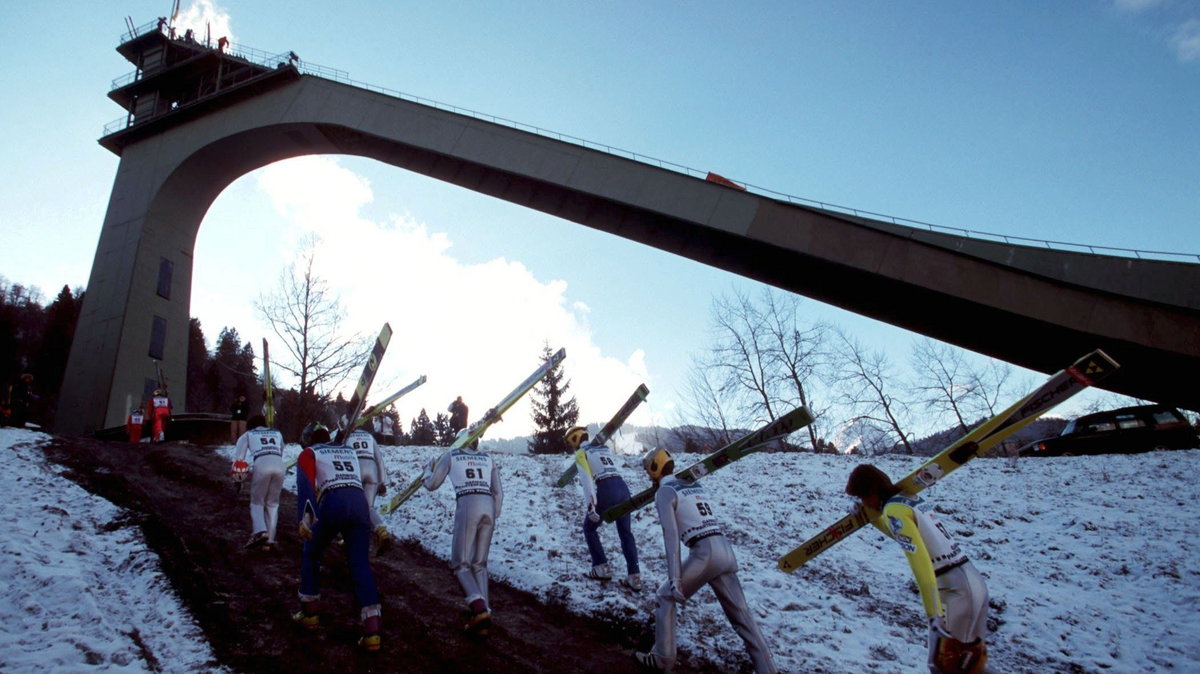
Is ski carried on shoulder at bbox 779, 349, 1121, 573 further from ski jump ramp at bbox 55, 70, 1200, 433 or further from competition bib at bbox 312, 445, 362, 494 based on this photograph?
ski jump ramp at bbox 55, 70, 1200, 433

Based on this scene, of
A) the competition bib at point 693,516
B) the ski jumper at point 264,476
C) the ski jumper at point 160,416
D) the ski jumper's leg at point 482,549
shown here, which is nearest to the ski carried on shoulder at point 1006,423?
the competition bib at point 693,516

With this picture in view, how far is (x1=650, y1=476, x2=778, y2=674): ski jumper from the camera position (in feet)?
18.1

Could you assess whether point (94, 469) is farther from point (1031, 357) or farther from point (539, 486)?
point (1031, 357)

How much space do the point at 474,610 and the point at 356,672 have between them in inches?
52.9

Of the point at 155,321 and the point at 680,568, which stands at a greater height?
the point at 155,321

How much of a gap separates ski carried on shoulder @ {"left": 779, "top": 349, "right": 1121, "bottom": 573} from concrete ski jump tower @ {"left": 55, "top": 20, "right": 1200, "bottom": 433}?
15.1 meters

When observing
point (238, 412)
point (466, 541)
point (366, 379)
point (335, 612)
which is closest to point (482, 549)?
point (466, 541)

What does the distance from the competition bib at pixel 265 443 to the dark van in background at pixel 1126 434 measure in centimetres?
2046

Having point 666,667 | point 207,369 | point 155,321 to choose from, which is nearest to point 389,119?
point 155,321

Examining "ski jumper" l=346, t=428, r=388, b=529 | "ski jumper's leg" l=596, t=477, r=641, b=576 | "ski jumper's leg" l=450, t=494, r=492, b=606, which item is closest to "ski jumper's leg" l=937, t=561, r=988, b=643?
"ski jumper's leg" l=450, t=494, r=492, b=606

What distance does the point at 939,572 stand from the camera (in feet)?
15.1

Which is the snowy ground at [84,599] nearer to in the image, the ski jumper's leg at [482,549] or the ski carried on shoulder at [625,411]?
the ski jumper's leg at [482,549]

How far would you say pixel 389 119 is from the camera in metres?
26.0

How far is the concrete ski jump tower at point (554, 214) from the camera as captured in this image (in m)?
18.4
